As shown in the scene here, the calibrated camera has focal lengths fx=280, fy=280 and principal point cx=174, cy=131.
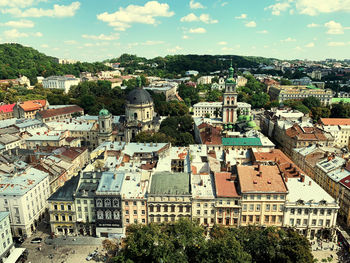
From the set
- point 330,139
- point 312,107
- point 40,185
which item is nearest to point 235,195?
point 40,185

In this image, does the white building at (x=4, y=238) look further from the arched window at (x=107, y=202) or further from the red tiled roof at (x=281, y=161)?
the red tiled roof at (x=281, y=161)

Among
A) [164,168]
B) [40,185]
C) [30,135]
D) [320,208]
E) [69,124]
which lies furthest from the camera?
[69,124]

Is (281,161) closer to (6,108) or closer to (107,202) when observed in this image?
(107,202)

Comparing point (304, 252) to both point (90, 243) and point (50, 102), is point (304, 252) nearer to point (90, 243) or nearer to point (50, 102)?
point (90, 243)

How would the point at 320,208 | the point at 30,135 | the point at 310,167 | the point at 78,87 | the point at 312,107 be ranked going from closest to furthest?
1. the point at 320,208
2. the point at 310,167
3. the point at 30,135
4. the point at 312,107
5. the point at 78,87

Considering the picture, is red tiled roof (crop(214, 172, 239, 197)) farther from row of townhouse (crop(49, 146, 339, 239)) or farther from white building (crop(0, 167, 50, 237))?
white building (crop(0, 167, 50, 237))

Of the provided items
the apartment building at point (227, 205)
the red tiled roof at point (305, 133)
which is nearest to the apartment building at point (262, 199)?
the apartment building at point (227, 205)

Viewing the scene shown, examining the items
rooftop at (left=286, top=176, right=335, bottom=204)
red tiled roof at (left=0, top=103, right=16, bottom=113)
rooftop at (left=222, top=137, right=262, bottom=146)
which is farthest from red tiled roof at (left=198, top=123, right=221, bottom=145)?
red tiled roof at (left=0, top=103, right=16, bottom=113)
